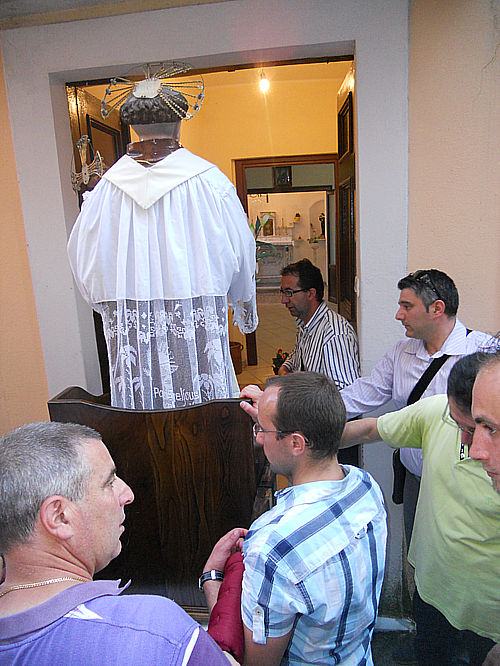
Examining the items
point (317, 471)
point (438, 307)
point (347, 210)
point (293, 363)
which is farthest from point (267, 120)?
point (317, 471)

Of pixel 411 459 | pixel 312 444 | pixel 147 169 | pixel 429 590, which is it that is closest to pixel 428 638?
pixel 429 590

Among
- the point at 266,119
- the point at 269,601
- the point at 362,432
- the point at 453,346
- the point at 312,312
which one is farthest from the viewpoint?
the point at 266,119

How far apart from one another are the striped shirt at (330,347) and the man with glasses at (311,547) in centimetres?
124

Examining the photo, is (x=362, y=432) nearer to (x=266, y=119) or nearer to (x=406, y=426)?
(x=406, y=426)

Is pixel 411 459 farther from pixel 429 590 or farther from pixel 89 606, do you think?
pixel 89 606

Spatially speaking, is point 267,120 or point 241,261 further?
point 267,120

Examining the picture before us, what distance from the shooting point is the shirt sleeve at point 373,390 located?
7.13 ft

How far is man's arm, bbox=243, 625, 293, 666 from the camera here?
3.26ft

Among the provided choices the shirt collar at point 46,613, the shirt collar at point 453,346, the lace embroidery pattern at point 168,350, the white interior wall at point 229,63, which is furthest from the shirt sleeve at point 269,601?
the white interior wall at point 229,63

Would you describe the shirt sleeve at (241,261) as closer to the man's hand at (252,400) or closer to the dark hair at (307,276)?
the man's hand at (252,400)

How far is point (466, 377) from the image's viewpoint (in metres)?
1.16

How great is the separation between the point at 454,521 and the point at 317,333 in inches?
56.0

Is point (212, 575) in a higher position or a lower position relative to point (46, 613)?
lower

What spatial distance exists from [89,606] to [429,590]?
1.09 metres
